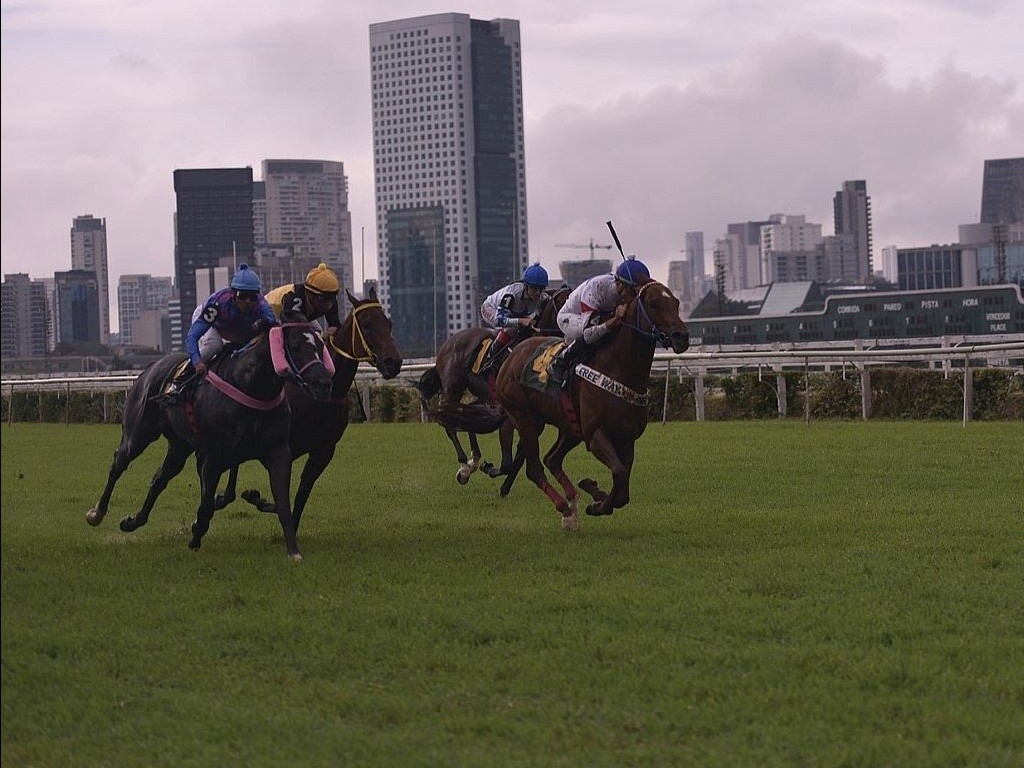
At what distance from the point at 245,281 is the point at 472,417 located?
11.8 feet

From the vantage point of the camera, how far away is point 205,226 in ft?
162

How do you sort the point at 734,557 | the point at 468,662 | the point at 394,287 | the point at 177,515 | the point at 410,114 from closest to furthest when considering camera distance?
the point at 468,662
the point at 734,557
the point at 177,515
the point at 394,287
the point at 410,114

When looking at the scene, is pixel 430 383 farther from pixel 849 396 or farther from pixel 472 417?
pixel 849 396

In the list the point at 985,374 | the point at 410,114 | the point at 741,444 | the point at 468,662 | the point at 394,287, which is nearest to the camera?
the point at 468,662

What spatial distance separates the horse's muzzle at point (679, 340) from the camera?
9.45 m

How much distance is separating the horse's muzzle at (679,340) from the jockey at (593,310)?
69 cm

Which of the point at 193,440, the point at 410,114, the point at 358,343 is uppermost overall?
the point at 410,114

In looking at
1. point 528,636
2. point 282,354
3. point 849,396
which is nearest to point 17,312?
point 282,354

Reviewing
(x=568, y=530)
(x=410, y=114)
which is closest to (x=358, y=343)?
(x=568, y=530)

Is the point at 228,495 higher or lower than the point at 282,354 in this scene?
lower

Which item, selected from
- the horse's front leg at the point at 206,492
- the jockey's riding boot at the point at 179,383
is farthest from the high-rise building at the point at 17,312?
Answer: the horse's front leg at the point at 206,492

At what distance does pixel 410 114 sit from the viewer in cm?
19450

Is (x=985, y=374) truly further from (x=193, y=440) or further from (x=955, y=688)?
(x=955, y=688)

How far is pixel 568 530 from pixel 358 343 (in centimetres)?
191
